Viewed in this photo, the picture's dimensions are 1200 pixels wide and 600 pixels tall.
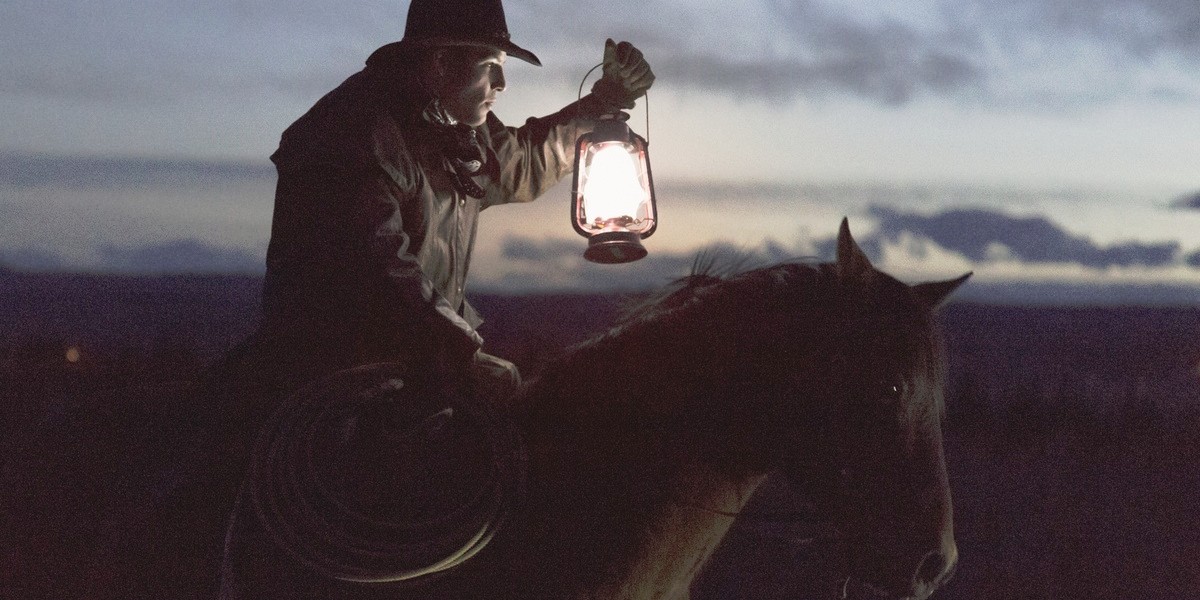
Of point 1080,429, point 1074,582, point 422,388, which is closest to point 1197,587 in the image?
point 1074,582

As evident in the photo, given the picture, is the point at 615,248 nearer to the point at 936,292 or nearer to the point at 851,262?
the point at 851,262

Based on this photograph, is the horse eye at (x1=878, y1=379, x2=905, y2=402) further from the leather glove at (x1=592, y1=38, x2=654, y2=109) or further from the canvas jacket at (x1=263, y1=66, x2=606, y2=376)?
the leather glove at (x1=592, y1=38, x2=654, y2=109)

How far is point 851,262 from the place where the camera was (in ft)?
7.68

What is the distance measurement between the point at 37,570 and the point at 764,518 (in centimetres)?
225

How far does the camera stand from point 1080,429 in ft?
57.9

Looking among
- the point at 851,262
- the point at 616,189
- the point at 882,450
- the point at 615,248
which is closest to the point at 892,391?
the point at 882,450

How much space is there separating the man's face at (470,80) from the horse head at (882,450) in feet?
4.71

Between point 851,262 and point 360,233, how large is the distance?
55.3 inches

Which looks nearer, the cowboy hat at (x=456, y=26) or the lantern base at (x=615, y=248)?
the cowboy hat at (x=456, y=26)

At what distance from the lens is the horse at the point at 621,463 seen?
227cm

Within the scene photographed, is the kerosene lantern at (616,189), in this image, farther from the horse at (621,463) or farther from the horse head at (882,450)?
the horse head at (882,450)

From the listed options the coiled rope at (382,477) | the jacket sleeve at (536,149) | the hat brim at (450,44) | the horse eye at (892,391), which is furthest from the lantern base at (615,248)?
the horse eye at (892,391)

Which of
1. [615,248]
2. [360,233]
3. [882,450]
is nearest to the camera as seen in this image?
[882,450]

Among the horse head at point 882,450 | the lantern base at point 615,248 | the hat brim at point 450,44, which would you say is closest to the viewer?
the horse head at point 882,450
